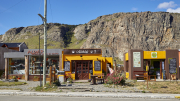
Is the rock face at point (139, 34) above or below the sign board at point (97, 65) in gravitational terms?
above

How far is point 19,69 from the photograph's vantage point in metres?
22.3

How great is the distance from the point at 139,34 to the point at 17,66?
8744 centimetres

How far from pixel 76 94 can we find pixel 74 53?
380 inches

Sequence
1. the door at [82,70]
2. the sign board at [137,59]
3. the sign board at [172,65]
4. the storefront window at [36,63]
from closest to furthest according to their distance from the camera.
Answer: the door at [82,70] → the sign board at [172,65] → the sign board at [137,59] → the storefront window at [36,63]

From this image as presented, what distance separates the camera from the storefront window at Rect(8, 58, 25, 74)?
2225 cm

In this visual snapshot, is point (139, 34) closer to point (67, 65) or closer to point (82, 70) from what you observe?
point (82, 70)

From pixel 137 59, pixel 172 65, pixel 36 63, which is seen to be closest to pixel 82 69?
pixel 36 63

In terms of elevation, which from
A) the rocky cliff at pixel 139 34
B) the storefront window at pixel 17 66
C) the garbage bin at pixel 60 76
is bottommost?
the garbage bin at pixel 60 76

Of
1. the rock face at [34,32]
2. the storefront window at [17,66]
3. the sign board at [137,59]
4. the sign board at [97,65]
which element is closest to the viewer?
the sign board at [97,65]

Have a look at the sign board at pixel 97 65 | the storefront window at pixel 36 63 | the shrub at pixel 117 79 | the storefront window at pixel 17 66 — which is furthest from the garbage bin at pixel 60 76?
the storefront window at pixel 17 66

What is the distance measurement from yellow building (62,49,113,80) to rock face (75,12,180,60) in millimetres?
72271

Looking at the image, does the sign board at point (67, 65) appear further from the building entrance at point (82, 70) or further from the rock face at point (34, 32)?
the rock face at point (34, 32)

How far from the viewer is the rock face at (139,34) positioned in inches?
3800

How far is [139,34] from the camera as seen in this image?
99.9 m
